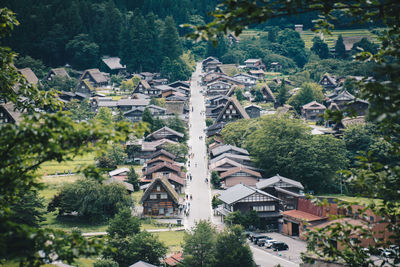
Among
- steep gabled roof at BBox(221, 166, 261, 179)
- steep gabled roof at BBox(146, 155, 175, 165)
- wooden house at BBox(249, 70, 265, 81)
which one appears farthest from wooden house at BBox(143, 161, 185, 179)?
wooden house at BBox(249, 70, 265, 81)

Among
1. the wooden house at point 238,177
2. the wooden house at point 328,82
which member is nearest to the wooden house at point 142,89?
the wooden house at point 238,177

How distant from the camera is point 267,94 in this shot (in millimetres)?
55281

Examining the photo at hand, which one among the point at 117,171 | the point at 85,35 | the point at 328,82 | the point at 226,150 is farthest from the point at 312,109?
the point at 85,35

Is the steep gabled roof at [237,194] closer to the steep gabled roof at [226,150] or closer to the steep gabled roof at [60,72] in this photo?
the steep gabled roof at [226,150]

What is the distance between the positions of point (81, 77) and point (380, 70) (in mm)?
55770

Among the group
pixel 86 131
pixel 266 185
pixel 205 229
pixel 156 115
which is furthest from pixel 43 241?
pixel 156 115

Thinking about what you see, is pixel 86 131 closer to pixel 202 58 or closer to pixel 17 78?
pixel 17 78

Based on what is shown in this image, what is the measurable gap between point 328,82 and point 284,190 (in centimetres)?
3666

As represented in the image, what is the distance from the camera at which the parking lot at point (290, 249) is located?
67.4ft

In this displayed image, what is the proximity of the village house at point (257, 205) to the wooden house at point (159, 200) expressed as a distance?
308 centimetres

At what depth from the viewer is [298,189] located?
1112 inches

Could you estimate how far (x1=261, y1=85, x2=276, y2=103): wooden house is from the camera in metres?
54.7

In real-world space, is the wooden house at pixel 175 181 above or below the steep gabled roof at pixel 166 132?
below

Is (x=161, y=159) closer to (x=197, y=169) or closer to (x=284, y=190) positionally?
(x=197, y=169)
